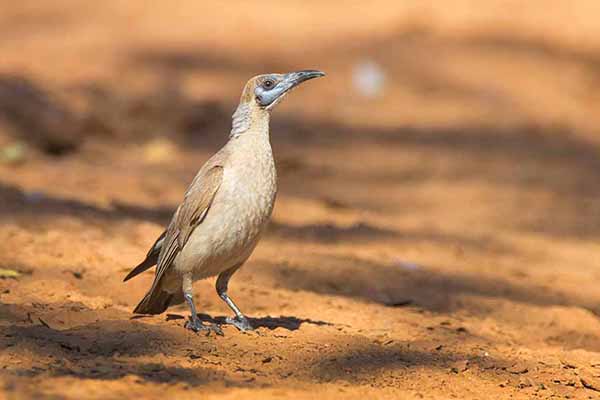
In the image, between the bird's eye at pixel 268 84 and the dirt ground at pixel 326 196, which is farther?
the bird's eye at pixel 268 84

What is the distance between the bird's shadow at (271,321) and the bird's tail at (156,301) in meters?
0.09

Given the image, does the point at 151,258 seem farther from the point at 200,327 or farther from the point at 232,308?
the point at 200,327

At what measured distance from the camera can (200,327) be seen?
18.2 feet

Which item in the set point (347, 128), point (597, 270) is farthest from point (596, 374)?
point (347, 128)

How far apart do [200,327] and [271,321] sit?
29.9 inches

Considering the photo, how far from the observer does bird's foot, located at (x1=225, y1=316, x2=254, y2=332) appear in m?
5.79

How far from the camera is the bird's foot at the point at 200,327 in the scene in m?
5.54

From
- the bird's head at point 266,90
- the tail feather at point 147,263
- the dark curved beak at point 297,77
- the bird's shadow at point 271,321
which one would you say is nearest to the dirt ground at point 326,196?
the bird's shadow at point 271,321

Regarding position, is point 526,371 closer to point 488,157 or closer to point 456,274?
point 456,274

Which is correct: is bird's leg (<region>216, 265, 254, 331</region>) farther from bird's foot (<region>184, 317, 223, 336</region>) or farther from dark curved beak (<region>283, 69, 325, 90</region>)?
dark curved beak (<region>283, 69, 325, 90</region>)

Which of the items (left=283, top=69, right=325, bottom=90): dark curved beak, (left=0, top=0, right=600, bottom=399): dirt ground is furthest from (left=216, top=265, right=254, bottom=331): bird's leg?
(left=283, top=69, right=325, bottom=90): dark curved beak

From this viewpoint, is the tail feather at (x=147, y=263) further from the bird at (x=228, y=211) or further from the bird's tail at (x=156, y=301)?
the bird's tail at (x=156, y=301)

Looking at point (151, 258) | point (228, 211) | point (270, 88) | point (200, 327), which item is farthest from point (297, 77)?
point (200, 327)

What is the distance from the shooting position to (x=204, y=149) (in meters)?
11.7
